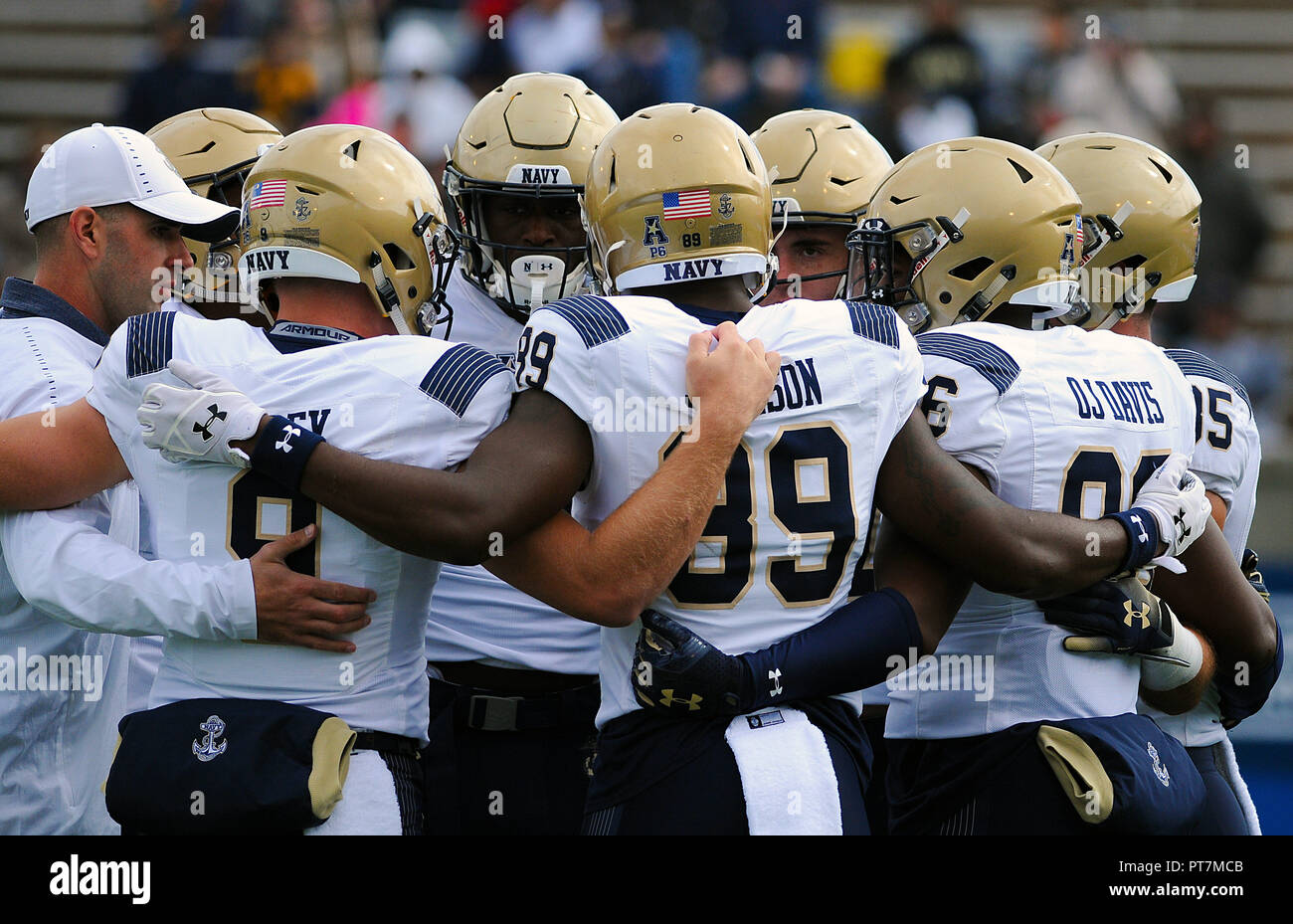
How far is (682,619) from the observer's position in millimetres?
3068

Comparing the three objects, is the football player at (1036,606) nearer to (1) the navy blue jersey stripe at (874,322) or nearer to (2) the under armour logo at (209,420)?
(1) the navy blue jersey stripe at (874,322)

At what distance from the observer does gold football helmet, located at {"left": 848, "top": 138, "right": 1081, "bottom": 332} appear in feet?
12.1

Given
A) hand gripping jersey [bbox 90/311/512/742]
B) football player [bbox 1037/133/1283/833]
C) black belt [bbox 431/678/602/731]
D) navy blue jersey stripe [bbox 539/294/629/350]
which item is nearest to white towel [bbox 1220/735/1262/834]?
football player [bbox 1037/133/1283/833]

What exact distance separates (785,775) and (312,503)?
109 centimetres

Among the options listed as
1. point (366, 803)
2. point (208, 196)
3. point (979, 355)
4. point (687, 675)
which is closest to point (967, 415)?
point (979, 355)

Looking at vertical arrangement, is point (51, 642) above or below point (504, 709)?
above

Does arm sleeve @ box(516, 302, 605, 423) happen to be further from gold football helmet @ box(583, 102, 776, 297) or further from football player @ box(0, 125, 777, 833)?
gold football helmet @ box(583, 102, 776, 297)

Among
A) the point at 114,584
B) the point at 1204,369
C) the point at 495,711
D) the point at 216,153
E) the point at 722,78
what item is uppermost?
the point at 722,78

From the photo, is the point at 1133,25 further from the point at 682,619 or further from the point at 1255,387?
the point at 682,619

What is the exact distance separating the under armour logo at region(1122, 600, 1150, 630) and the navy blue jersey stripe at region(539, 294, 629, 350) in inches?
52.8

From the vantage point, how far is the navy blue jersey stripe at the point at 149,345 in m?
3.03

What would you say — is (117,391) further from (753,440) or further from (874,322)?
(874,322)

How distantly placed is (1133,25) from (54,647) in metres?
9.56

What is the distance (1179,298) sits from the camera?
441 cm
